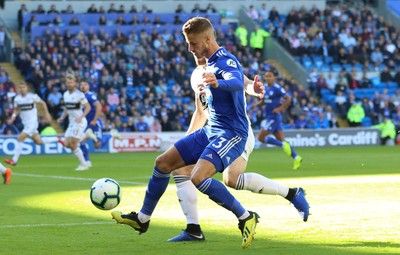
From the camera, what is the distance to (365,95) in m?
42.1

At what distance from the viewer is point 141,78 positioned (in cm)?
3834

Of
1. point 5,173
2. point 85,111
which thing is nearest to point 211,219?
point 5,173

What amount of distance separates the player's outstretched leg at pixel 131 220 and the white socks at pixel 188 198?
44 cm

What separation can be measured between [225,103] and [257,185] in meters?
0.91

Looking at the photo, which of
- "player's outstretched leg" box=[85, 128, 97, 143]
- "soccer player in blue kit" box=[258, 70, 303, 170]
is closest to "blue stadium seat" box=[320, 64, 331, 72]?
"player's outstretched leg" box=[85, 128, 97, 143]

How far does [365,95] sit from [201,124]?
3248cm

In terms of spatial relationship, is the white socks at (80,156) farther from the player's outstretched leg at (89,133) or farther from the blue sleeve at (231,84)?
the blue sleeve at (231,84)

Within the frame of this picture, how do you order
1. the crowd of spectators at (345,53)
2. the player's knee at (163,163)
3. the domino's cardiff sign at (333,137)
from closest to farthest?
1. the player's knee at (163,163)
2. the domino's cardiff sign at (333,137)
3. the crowd of spectators at (345,53)

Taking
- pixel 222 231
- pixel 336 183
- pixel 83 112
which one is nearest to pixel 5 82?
pixel 83 112

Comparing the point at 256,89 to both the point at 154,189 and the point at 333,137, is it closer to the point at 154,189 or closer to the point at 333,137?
the point at 154,189

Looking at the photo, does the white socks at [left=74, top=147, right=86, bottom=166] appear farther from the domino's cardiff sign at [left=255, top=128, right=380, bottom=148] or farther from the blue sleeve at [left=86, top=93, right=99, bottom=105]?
the domino's cardiff sign at [left=255, top=128, right=380, bottom=148]

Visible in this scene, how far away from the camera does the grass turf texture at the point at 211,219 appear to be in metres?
9.32

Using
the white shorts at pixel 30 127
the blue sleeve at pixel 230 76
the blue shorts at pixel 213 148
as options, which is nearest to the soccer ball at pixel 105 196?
the blue shorts at pixel 213 148

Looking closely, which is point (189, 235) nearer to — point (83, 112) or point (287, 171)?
point (287, 171)
